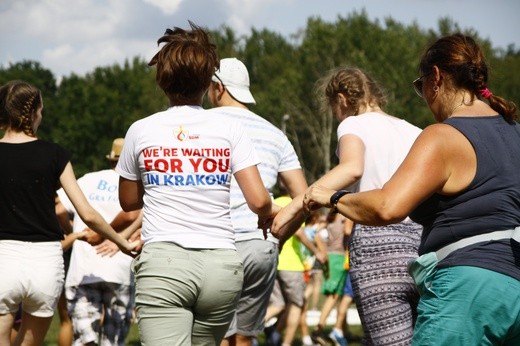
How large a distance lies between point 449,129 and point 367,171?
1745 mm

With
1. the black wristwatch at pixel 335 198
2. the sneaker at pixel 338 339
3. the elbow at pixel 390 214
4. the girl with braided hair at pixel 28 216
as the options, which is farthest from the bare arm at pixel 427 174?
the sneaker at pixel 338 339

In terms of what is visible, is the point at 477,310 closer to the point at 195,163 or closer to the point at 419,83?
the point at 419,83

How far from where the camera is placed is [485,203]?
143 inches

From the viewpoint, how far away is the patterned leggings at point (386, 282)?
5.23 metres

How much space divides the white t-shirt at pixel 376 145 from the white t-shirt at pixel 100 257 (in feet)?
10.8

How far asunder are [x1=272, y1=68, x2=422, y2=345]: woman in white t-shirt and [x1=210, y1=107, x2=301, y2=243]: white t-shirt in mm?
511

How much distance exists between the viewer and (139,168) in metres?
4.59

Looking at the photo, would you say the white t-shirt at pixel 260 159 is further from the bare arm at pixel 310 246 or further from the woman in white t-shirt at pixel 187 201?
the bare arm at pixel 310 246

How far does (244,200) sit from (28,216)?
137 centimetres

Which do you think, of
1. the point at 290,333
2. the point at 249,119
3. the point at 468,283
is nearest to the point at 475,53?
the point at 468,283

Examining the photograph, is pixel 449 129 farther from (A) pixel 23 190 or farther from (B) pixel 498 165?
(A) pixel 23 190

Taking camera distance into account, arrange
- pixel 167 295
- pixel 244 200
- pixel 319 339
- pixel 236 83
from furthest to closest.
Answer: pixel 319 339, pixel 236 83, pixel 244 200, pixel 167 295

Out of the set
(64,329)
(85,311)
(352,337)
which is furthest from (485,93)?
(352,337)

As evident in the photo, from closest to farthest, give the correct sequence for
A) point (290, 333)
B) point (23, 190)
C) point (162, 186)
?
point (162, 186)
point (23, 190)
point (290, 333)
